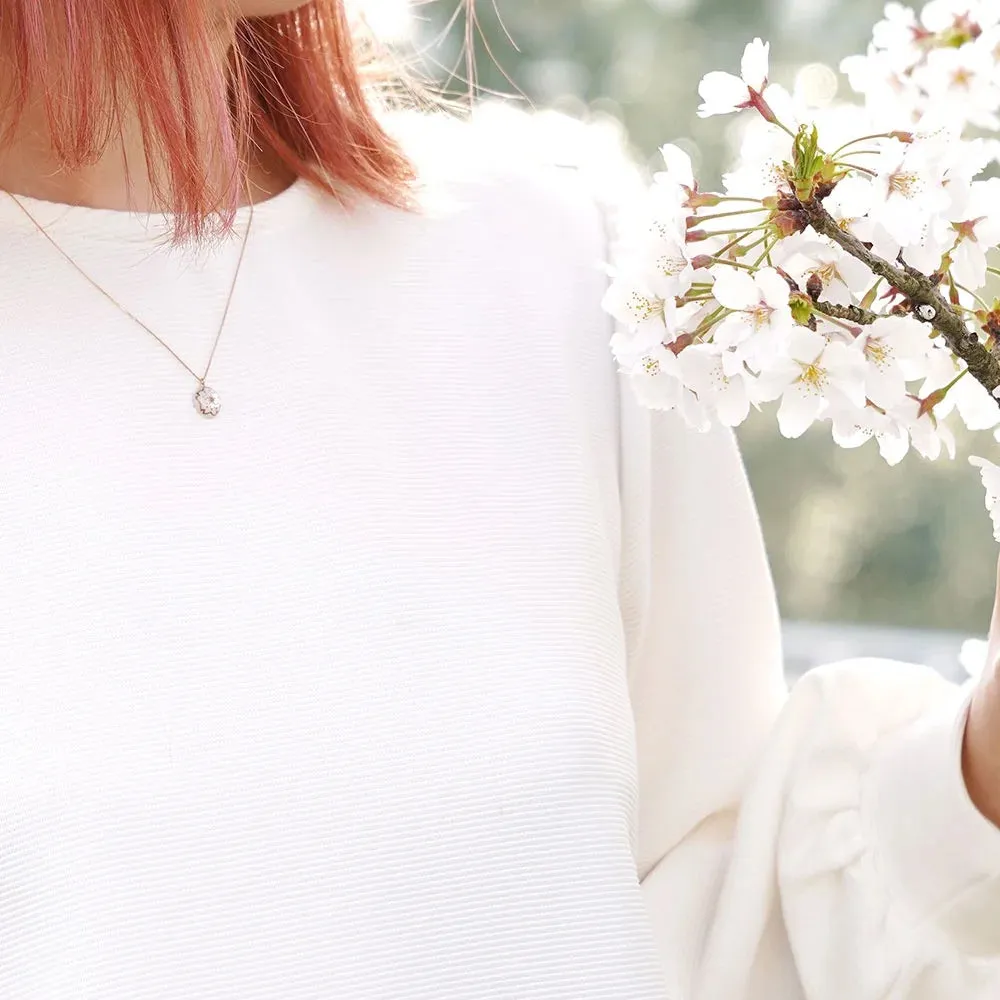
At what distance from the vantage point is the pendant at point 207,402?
755mm

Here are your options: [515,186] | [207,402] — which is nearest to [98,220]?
[207,402]

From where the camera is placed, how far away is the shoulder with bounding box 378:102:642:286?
0.90 m

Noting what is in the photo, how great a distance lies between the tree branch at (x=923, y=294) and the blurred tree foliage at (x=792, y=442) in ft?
8.76

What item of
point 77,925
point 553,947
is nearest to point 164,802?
point 77,925

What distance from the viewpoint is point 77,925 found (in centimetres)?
64

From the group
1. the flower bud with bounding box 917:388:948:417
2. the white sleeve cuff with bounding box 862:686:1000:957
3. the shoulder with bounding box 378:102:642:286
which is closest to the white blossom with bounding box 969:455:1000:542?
the flower bud with bounding box 917:388:948:417

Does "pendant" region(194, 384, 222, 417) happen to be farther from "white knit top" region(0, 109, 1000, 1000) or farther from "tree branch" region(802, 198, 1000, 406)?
"tree branch" region(802, 198, 1000, 406)

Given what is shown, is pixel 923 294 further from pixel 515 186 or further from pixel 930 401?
pixel 515 186

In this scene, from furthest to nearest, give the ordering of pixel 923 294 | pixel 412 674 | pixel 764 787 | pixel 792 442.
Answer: pixel 792 442
pixel 764 787
pixel 412 674
pixel 923 294

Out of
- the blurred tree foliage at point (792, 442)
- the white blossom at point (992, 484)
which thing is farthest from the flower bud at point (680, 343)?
the blurred tree foliage at point (792, 442)

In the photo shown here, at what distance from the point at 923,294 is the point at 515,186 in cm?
48

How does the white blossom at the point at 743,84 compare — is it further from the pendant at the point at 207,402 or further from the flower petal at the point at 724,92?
the pendant at the point at 207,402

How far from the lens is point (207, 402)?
2.48 ft

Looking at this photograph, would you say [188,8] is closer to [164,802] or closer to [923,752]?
[164,802]
